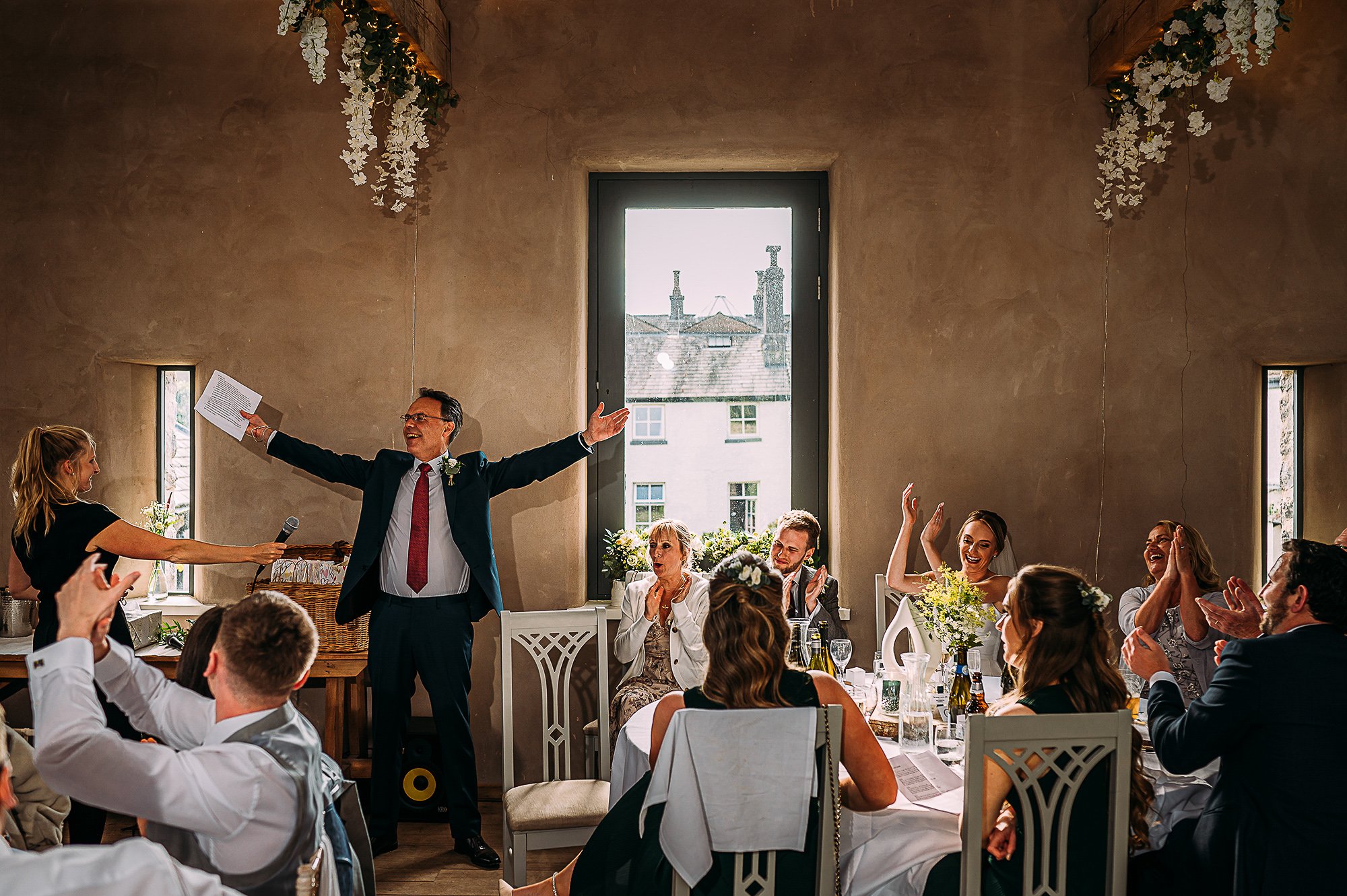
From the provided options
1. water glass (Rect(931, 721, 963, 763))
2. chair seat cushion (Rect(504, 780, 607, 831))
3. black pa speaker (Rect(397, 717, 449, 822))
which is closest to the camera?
water glass (Rect(931, 721, 963, 763))

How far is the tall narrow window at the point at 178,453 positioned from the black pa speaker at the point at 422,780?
1704mm

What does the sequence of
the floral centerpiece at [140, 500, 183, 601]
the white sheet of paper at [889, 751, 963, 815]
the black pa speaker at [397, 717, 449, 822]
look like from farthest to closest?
the floral centerpiece at [140, 500, 183, 601]
the black pa speaker at [397, 717, 449, 822]
the white sheet of paper at [889, 751, 963, 815]

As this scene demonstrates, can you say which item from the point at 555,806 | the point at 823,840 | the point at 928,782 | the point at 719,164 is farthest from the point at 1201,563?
the point at 719,164

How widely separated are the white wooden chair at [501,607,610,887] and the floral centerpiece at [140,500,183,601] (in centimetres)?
224

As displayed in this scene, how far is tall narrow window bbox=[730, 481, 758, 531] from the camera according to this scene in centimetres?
494

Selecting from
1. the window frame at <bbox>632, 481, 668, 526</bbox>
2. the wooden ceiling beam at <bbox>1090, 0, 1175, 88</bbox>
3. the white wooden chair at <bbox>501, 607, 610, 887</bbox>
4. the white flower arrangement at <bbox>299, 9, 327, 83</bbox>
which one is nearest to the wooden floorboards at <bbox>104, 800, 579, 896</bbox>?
the white wooden chair at <bbox>501, 607, 610, 887</bbox>

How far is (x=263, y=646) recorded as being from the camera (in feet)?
6.20

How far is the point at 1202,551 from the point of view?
12.1ft

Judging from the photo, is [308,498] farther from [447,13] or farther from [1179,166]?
[1179,166]

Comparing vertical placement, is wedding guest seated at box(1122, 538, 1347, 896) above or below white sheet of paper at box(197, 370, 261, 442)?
below

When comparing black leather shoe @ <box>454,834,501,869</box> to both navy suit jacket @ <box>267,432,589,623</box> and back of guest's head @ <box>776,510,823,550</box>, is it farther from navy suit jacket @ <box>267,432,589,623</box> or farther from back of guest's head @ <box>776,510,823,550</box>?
back of guest's head @ <box>776,510,823,550</box>

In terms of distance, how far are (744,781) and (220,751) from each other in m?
1.09

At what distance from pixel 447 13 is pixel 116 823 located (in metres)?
4.07

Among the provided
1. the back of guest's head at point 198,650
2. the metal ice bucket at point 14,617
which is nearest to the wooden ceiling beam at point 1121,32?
the back of guest's head at point 198,650
